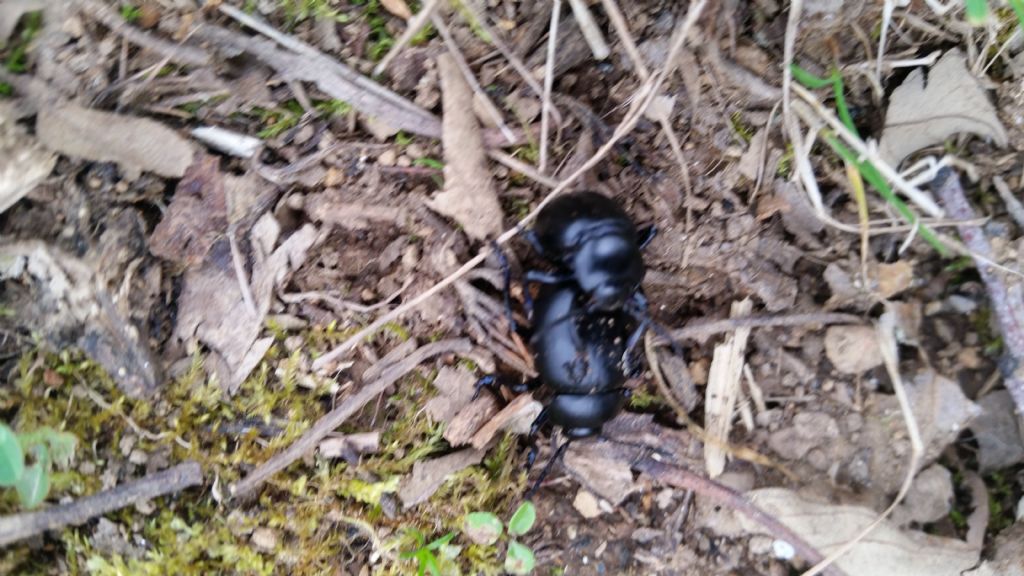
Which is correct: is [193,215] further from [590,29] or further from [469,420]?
[590,29]

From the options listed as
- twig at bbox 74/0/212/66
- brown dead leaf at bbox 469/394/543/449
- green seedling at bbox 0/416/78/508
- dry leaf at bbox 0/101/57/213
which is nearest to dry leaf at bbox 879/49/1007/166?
brown dead leaf at bbox 469/394/543/449

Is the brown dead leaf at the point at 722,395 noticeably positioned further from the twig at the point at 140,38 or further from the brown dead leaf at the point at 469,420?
the twig at the point at 140,38

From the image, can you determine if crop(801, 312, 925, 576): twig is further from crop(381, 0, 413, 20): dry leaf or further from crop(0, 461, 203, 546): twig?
crop(0, 461, 203, 546): twig

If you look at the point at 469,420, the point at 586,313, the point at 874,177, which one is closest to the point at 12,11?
the point at 469,420

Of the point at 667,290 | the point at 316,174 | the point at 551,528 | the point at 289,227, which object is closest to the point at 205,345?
the point at 289,227

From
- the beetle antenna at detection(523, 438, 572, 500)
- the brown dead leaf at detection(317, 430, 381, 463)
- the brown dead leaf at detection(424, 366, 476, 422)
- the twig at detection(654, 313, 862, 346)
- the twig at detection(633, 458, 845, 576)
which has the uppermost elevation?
the twig at detection(654, 313, 862, 346)
